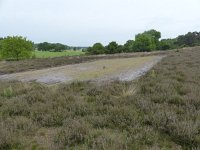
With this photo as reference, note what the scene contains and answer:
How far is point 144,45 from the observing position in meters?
93.8

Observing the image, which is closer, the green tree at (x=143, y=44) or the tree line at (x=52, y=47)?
the green tree at (x=143, y=44)

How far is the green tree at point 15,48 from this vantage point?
2771 inches

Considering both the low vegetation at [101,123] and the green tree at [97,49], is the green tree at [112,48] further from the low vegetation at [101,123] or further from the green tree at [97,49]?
the low vegetation at [101,123]

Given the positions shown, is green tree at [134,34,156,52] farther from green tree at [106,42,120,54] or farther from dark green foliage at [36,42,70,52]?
dark green foliage at [36,42,70,52]

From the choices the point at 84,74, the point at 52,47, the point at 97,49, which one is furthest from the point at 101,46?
the point at 84,74

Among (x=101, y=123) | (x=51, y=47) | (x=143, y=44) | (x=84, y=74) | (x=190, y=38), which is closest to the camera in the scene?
(x=101, y=123)

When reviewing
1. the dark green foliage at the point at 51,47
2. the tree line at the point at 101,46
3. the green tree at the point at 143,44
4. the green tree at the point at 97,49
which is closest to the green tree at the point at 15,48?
the tree line at the point at 101,46

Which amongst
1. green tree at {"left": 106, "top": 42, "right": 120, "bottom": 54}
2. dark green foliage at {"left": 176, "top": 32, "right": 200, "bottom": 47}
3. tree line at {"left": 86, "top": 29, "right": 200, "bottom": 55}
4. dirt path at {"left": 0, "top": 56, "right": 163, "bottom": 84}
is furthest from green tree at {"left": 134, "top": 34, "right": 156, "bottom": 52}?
dirt path at {"left": 0, "top": 56, "right": 163, "bottom": 84}

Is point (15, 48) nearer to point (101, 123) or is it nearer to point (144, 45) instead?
point (144, 45)

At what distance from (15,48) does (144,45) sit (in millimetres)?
38788

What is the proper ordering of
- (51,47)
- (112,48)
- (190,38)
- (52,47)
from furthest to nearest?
(51,47) < (52,47) < (190,38) < (112,48)

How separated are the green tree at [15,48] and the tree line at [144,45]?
1727 centimetres

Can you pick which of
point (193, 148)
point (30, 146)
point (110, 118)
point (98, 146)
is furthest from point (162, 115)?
point (30, 146)

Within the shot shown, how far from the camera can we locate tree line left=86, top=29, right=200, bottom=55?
3086 inches
